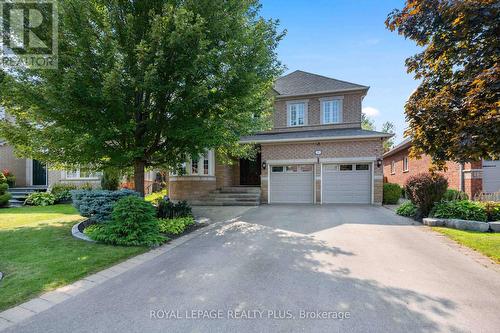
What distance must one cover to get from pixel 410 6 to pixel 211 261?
6156 millimetres

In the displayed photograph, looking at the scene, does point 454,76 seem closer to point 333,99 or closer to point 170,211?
point 170,211

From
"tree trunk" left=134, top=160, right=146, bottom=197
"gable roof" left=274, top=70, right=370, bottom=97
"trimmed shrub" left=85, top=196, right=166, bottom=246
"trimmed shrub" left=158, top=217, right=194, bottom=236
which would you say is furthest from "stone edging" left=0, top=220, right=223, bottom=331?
"gable roof" left=274, top=70, right=370, bottom=97

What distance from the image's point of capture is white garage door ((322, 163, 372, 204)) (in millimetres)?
13727

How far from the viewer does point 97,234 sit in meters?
6.13

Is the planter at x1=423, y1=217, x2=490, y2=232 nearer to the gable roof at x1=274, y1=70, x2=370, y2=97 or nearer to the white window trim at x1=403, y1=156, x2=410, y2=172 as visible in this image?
the gable roof at x1=274, y1=70, x2=370, y2=97

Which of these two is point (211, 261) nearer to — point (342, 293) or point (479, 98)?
point (342, 293)

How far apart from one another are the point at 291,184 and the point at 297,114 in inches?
195

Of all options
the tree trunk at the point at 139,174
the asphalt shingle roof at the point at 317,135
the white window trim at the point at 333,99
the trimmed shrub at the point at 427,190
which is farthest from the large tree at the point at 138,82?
the white window trim at the point at 333,99

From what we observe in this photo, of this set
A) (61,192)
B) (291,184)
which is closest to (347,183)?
(291,184)

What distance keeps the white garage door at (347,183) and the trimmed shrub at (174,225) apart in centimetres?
868

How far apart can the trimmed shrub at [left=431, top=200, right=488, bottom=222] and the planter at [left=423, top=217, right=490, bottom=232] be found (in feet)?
1.20

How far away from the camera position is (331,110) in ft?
52.5

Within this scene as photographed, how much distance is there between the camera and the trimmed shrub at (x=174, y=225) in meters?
7.20

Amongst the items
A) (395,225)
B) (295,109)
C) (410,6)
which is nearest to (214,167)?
(295,109)
